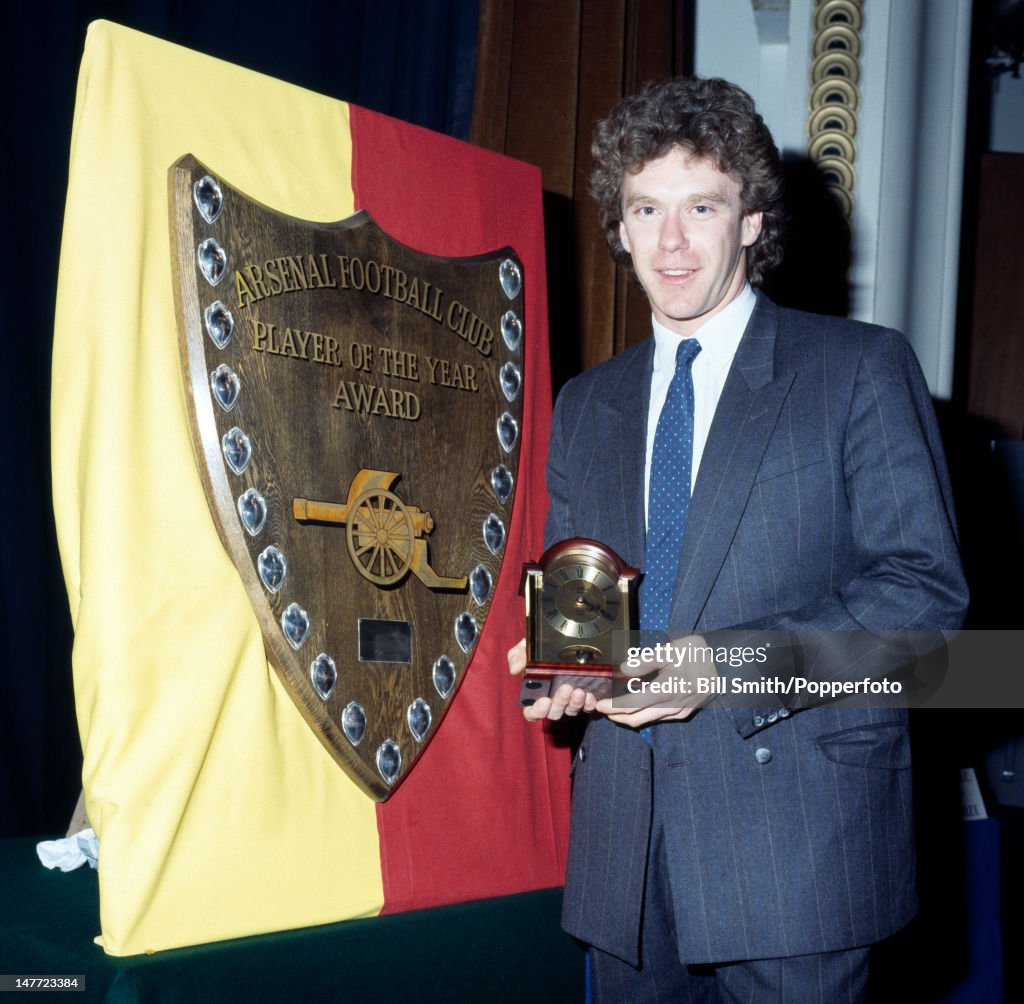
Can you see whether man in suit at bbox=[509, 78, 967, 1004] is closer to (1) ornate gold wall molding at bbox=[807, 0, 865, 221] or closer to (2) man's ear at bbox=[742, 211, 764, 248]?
(2) man's ear at bbox=[742, 211, 764, 248]

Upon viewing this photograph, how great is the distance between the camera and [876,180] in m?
3.53

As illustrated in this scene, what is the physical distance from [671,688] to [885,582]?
32cm

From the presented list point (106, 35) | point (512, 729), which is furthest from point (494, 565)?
point (106, 35)

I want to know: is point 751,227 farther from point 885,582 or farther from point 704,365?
point 885,582

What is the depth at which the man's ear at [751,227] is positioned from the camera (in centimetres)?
187

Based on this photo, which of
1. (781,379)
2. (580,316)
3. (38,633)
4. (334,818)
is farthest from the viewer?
(580,316)

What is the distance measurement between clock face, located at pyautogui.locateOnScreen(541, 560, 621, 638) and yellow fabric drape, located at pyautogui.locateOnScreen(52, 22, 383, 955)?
474 mm

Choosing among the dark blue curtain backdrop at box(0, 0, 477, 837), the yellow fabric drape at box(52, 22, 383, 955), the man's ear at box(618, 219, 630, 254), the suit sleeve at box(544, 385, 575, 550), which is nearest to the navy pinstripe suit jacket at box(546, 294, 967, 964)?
the suit sleeve at box(544, 385, 575, 550)

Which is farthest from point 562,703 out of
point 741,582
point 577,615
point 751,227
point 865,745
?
point 751,227

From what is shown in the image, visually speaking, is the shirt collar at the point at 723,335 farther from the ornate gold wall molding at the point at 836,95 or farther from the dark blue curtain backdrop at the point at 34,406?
the ornate gold wall molding at the point at 836,95

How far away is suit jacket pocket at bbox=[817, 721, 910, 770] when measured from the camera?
1.54 meters

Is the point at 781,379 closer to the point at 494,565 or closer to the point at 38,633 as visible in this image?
the point at 494,565

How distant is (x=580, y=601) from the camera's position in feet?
5.39

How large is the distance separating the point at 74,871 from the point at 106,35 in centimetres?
146
